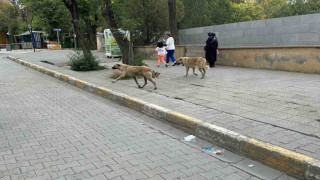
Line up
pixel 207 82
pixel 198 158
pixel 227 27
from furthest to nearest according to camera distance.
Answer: pixel 227 27
pixel 207 82
pixel 198 158

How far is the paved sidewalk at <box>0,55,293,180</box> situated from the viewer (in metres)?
3.27

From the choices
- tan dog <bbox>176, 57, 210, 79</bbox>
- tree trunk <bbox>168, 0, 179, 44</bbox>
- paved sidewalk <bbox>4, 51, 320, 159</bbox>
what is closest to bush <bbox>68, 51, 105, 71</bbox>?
paved sidewalk <bbox>4, 51, 320, 159</bbox>

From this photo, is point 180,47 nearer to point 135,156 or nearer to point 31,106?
point 31,106

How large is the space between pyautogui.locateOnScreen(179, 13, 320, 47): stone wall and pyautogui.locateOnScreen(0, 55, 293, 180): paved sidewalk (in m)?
8.93

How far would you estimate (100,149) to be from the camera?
3.97 meters

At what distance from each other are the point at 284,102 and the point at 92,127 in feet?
12.8

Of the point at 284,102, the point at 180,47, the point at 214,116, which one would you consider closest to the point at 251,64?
the point at 180,47

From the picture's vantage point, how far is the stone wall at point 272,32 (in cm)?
→ 1116

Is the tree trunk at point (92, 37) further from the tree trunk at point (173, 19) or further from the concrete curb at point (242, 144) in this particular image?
the concrete curb at point (242, 144)

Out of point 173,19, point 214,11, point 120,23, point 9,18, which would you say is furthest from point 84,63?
point 9,18

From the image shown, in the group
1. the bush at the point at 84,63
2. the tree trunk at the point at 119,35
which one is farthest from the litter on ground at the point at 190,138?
the bush at the point at 84,63

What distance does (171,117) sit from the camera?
5148 mm

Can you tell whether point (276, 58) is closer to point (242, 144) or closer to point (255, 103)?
point (255, 103)

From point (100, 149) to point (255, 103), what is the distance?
3.38m
